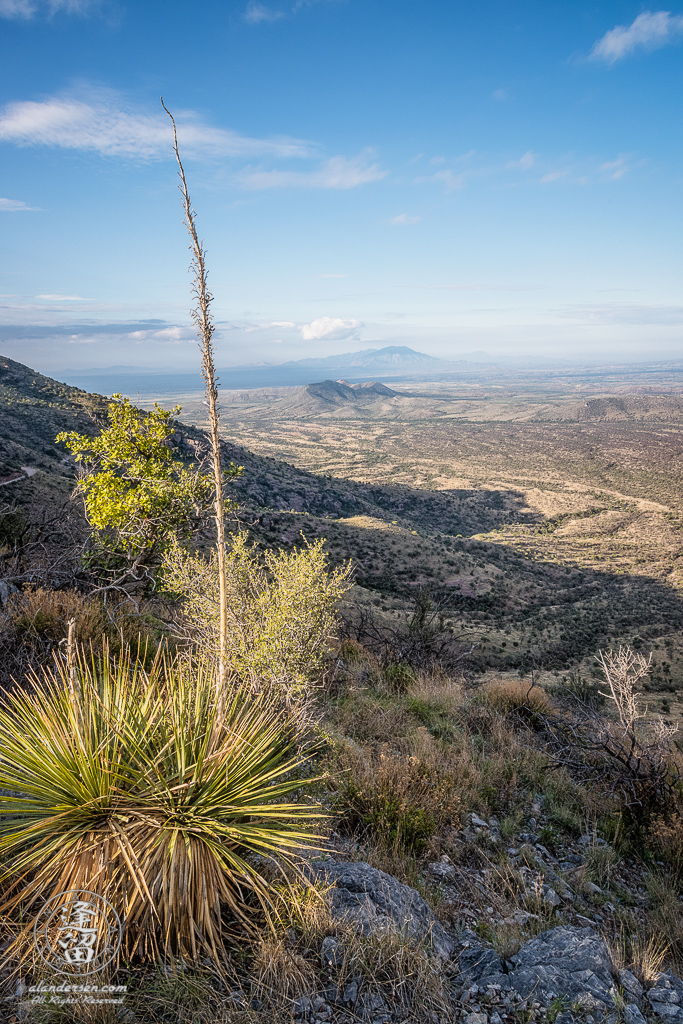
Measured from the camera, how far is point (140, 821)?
2316 mm

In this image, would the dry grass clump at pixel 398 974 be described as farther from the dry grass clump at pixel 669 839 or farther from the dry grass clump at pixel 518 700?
the dry grass clump at pixel 518 700

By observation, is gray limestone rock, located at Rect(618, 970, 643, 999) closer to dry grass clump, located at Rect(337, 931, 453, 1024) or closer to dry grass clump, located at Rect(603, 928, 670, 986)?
dry grass clump, located at Rect(603, 928, 670, 986)

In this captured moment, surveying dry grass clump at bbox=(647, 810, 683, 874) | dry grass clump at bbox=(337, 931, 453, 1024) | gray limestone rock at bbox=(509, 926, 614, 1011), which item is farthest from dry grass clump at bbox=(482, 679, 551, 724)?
dry grass clump at bbox=(337, 931, 453, 1024)

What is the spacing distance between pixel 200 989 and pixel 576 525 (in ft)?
225

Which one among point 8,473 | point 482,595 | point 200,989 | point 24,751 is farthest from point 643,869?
point 482,595

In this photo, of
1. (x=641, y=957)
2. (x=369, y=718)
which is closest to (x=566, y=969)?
(x=641, y=957)

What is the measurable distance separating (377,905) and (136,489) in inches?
253

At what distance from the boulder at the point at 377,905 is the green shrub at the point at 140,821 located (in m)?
0.53

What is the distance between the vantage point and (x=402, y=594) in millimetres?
27953

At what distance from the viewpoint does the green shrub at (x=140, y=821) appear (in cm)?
221

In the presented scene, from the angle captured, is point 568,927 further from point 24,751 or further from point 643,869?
point 24,751

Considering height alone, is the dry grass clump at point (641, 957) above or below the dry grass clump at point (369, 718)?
above

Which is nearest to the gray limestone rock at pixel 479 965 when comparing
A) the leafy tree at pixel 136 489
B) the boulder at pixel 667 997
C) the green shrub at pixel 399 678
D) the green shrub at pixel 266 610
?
the boulder at pixel 667 997

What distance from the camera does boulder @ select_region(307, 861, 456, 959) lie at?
2609mm
